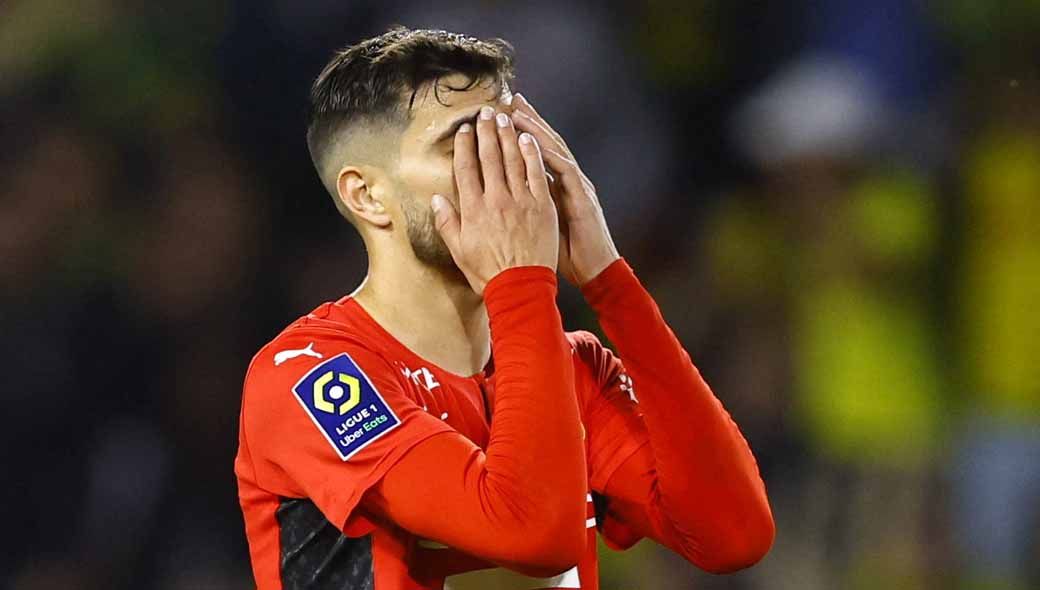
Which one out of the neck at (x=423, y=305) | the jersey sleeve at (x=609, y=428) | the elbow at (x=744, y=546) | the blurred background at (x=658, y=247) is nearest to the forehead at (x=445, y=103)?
the neck at (x=423, y=305)

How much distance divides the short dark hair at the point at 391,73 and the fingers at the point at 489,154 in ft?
0.37

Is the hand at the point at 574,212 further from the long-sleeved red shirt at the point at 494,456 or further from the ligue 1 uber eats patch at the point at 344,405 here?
the ligue 1 uber eats patch at the point at 344,405

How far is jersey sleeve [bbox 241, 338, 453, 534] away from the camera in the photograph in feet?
6.98

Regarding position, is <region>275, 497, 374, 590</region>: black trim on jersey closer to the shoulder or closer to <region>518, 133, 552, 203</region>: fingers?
the shoulder

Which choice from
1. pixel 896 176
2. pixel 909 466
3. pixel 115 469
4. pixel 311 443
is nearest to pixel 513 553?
Answer: pixel 311 443

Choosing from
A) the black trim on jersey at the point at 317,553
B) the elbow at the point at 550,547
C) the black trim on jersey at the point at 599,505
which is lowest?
the black trim on jersey at the point at 599,505

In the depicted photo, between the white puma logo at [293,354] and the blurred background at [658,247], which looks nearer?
the white puma logo at [293,354]

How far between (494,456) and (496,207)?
0.42 meters

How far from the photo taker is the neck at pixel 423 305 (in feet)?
8.02

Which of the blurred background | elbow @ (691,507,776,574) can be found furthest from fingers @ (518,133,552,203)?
the blurred background

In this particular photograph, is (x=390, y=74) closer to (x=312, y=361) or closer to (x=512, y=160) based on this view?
(x=512, y=160)

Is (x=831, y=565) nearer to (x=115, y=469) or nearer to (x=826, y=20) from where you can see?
(x=826, y=20)

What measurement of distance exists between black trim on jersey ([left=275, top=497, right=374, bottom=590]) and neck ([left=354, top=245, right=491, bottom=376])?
0.35 m

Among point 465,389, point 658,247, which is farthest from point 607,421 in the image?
point 658,247
